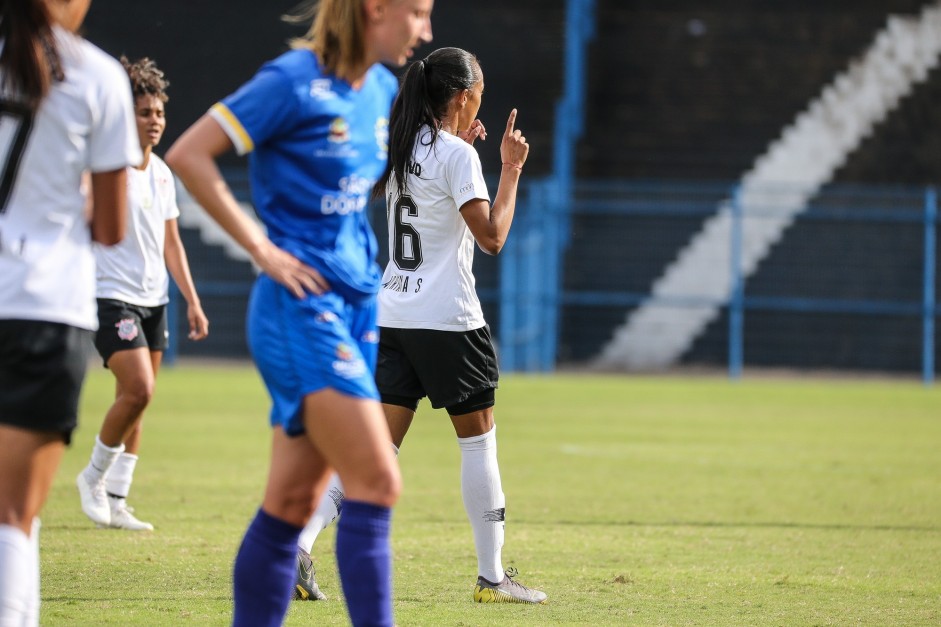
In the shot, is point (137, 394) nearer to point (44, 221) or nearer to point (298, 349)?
point (298, 349)

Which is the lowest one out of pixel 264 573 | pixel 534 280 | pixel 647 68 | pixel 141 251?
pixel 264 573

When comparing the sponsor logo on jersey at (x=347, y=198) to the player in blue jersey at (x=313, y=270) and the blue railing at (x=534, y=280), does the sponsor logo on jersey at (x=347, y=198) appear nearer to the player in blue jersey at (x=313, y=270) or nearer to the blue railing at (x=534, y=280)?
the player in blue jersey at (x=313, y=270)

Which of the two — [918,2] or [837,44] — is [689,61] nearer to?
[837,44]

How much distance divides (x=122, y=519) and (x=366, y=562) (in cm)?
387

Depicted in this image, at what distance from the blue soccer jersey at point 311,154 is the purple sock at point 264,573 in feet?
2.13

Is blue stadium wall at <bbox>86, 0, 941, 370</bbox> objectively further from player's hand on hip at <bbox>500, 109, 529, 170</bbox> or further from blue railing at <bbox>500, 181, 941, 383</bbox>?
player's hand on hip at <bbox>500, 109, 529, 170</bbox>

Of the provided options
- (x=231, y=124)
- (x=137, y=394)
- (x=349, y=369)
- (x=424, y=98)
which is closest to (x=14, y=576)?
(x=349, y=369)

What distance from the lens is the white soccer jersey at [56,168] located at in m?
3.20

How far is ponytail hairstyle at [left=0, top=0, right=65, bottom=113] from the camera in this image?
316 cm

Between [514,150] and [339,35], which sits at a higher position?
[339,35]

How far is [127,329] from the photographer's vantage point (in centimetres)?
707

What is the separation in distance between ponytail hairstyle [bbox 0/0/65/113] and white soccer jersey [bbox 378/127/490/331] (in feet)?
7.38

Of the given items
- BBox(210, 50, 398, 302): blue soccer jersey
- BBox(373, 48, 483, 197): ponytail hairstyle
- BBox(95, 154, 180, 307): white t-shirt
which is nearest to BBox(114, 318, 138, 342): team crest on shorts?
BBox(95, 154, 180, 307): white t-shirt

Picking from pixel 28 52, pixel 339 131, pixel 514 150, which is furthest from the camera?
pixel 514 150
